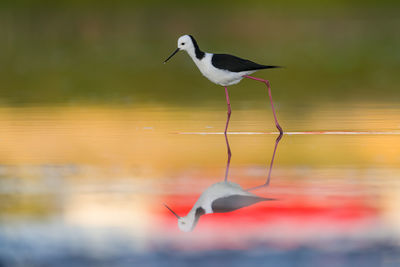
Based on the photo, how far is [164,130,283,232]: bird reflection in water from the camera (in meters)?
6.79

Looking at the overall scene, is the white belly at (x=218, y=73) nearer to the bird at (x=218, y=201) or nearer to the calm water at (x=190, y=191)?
the calm water at (x=190, y=191)

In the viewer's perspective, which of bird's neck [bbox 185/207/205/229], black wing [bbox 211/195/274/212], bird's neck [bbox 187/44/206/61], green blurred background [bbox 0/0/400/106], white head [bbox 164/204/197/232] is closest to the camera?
white head [bbox 164/204/197/232]

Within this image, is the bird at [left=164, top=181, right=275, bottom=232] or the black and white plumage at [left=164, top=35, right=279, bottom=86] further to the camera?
the black and white plumage at [left=164, top=35, right=279, bottom=86]

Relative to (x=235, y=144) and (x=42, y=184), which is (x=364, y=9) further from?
(x=42, y=184)

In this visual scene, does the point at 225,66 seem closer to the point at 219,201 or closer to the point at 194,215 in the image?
the point at 219,201

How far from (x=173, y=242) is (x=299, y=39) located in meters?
27.5

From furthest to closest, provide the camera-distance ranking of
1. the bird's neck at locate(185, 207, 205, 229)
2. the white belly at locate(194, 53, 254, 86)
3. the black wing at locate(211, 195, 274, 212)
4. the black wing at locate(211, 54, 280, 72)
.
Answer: the white belly at locate(194, 53, 254, 86) < the black wing at locate(211, 54, 280, 72) < the black wing at locate(211, 195, 274, 212) < the bird's neck at locate(185, 207, 205, 229)

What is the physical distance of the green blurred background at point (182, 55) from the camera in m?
18.5

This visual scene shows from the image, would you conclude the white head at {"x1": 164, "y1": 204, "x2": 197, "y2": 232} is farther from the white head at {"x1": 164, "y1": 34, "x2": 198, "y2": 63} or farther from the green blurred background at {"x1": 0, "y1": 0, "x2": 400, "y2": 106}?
the green blurred background at {"x1": 0, "y1": 0, "x2": 400, "y2": 106}

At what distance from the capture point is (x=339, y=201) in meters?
7.38

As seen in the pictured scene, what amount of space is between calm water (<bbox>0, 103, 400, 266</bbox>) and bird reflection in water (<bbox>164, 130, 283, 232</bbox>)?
0.24ft

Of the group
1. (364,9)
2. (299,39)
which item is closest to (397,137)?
(299,39)

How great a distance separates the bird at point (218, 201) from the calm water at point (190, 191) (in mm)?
73

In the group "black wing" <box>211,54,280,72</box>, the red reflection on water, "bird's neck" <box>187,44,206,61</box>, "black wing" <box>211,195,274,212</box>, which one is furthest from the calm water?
"bird's neck" <box>187,44,206,61</box>
